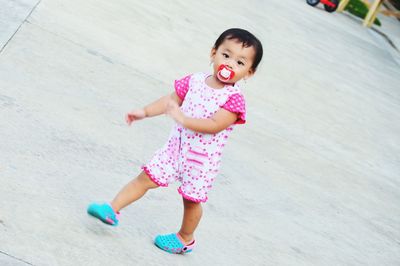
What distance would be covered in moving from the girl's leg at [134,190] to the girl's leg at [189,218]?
204 millimetres

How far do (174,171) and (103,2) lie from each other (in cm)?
480

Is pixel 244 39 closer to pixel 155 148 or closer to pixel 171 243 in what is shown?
pixel 171 243

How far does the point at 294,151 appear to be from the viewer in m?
6.13

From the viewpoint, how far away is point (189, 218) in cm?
362

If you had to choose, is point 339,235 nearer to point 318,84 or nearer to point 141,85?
point 141,85

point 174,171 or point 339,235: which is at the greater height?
point 174,171

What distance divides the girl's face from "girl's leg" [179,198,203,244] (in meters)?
0.64

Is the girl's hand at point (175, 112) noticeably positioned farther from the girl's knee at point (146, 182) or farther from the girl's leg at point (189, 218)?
the girl's leg at point (189, 218)

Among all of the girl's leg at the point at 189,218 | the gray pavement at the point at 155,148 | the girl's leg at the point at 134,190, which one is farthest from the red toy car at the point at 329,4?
the girl's leg at the point at 134,190

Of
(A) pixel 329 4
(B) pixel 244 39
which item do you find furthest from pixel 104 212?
(A) pixel 329 4

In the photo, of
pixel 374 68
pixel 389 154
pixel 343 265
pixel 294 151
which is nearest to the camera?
pixel 343 265

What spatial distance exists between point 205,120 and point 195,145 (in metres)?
0.18

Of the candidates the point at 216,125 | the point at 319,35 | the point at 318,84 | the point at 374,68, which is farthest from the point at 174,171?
the point at 319,35

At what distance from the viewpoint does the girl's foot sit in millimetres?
3551
